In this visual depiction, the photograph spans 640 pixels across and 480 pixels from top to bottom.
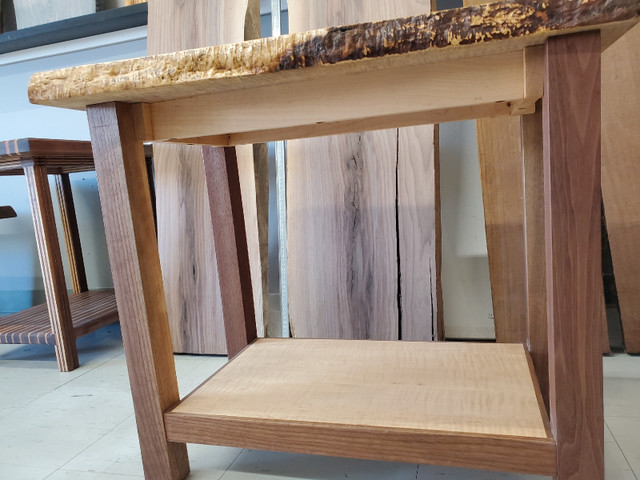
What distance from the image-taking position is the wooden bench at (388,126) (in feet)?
1.76

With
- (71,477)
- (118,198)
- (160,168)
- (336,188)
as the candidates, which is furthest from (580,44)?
(160,168)

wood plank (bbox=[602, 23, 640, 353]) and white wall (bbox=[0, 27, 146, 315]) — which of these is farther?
white wall (bbox=[0, 27, 146, 315])

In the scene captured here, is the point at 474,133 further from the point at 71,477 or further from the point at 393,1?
the point at 71,477

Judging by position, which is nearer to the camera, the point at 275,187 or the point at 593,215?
the point at 593,215

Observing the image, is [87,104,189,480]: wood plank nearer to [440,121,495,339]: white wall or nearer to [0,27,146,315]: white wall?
[440,121,495,339]: white wall

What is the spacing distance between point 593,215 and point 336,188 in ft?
Result: 2.58

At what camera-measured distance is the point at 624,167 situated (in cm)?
114

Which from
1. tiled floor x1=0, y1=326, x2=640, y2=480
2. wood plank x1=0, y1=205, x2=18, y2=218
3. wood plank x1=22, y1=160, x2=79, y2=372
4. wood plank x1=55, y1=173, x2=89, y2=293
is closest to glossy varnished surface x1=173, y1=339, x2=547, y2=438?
tiled floor x1=0, y1=326, x2=640, y2=480

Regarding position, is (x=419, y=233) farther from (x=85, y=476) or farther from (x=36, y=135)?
(x=36, y=135)

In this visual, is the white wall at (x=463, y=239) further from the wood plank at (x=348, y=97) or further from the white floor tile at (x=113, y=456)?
the white floor tile at (x=113, y=456)

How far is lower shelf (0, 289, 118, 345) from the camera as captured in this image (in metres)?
1.36

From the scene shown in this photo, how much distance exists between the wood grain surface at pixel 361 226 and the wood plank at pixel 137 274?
57 cm

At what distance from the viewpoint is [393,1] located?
1.20 metres

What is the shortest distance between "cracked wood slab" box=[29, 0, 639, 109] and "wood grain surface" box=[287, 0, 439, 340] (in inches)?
24.8
